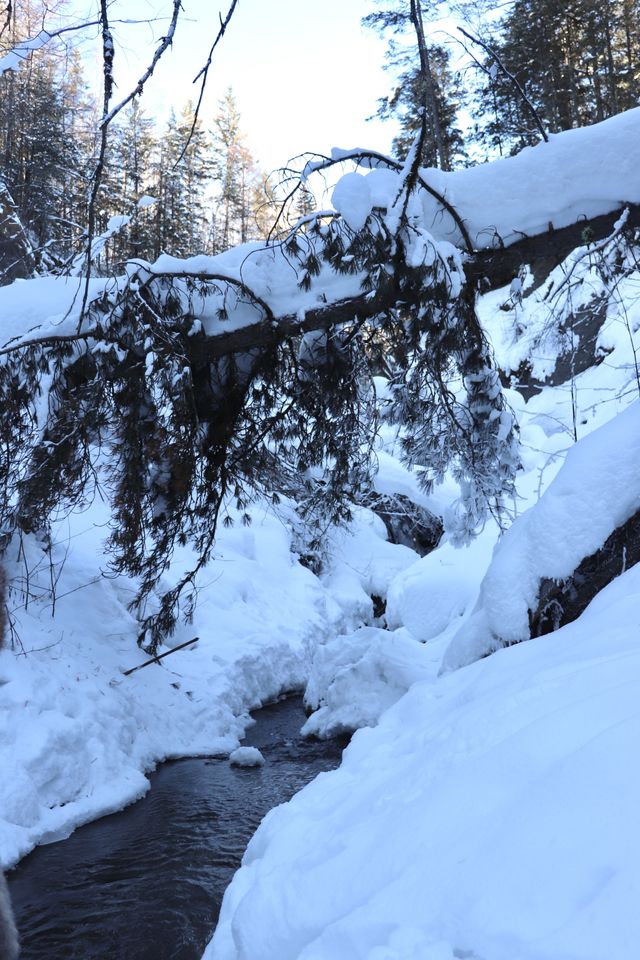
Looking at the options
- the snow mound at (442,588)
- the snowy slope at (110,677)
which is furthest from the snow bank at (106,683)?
the snow mound at (442,588)

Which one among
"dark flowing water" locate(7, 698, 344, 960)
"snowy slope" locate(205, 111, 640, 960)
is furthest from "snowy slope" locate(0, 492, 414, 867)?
"snowy slope" locate(205, 111, 640, 960)

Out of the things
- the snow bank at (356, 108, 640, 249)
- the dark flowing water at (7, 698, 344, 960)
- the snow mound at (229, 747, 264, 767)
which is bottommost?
the dark flowing water at (7, 698, 344, 960)

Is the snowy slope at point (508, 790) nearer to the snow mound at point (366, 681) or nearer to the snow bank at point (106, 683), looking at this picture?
the snow bank at point (106, 683)

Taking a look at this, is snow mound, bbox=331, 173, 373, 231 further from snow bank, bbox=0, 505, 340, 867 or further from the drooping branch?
snow bank, bbox=0, 505, 340, 867

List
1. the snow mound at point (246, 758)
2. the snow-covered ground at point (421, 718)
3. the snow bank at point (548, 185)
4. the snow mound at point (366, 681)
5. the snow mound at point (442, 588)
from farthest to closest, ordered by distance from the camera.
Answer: the snow mound at point (442, 588) → the snow mound at point (366, 681) → the snow mound at point (246, 758) → the snow bank at point (548, 185) → the snow-covered ground at point (421, 718)

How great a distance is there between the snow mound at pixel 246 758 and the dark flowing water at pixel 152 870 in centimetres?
11

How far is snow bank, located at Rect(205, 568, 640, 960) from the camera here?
1.68m

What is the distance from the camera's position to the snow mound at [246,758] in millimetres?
8430

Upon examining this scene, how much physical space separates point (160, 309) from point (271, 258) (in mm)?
1034

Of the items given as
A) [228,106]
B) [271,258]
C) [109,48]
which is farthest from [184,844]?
[228,106]

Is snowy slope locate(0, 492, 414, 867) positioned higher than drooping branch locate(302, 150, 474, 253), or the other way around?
drooping branch locate(302, 150, 474, 253)

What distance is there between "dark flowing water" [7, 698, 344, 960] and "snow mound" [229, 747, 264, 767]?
0.11 m

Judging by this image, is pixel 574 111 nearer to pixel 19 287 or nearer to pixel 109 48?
pixel 19 287

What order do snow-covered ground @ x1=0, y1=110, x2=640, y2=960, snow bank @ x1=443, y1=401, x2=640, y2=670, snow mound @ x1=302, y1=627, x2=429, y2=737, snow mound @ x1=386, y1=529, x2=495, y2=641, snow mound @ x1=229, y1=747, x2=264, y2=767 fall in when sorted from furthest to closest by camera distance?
snow mound @ x1=386, y1=529, x2=495, y2=641
snow mound @ x1=302, y1=627, x2=429, y2=737
snow mound @ x1=229, y1=747, x2=264, y2=767
snow bank @ x1=443, y1=401, x2=640, y2=670
snow-covered ground @ x1=0, y1=110, x2=640, y2=960
